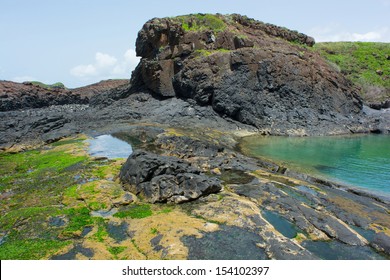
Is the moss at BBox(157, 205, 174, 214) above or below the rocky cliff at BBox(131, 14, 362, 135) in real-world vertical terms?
below

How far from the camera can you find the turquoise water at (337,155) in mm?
32844

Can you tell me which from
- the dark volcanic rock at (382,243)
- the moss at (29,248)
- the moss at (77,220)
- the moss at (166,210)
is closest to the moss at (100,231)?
the moss at (77,220)

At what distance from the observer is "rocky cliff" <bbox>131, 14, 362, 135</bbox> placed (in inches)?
2466

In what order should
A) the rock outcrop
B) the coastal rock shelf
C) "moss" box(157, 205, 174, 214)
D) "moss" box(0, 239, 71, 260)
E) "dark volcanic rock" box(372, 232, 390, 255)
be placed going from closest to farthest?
"moss" box(0, 239, 71, 260) → the coastal rock shelf → "dark volcanic rock" box(372, 232, 390, 255) → "moss" box(157, 205, 174, 214) → the rock outcrop

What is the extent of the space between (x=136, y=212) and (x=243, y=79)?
1958 inches

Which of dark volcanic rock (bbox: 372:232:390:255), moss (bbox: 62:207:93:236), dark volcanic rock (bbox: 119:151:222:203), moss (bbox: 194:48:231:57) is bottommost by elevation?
dark volcanic rock (bbox: 372:232:390:255)

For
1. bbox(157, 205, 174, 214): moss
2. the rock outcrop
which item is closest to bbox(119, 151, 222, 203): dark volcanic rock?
bbox(157, 205, 174, 214): moss

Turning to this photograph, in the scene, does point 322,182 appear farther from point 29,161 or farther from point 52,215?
point 29,161

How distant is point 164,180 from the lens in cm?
2220

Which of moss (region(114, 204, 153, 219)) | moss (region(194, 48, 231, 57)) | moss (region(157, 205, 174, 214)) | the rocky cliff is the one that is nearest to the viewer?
moss (region(114, 204, 153, 219))

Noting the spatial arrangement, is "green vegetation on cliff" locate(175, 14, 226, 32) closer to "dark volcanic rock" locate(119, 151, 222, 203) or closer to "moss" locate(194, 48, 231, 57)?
"moss" locate(194, 48, 231, 57)

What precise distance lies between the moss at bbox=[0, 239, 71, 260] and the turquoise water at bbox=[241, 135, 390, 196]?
26449 mm

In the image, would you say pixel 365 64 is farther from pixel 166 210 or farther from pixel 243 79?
pixel 166 210

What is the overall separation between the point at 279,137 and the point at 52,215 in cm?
4509
